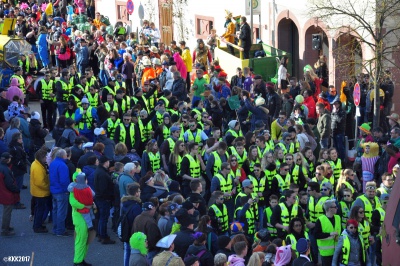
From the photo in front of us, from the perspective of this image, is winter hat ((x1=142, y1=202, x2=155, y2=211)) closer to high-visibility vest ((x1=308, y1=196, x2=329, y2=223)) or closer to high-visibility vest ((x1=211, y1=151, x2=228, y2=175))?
high-visibility vest ((x1=308, y1=196, x2=329, y2=223))

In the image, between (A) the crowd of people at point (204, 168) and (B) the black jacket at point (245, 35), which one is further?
(B) the black jacket at point (245, 35)

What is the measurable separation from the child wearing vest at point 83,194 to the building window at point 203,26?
20.3 metres

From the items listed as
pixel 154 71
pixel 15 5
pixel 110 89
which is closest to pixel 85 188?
pixel 110 89

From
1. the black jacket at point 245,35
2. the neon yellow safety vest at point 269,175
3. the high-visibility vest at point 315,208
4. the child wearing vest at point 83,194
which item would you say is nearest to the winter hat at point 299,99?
the neon yellow safety vest at point 269,175

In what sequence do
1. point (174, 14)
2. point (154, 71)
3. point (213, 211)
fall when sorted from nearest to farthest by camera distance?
point (213, 211) → point (154, 71) → point (174, 14)

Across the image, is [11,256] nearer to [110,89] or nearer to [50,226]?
[50,226]

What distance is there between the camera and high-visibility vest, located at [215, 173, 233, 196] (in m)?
18.1

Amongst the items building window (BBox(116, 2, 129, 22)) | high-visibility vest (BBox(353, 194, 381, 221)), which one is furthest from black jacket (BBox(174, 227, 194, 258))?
building window (BBox(116, 2, 129, 22))

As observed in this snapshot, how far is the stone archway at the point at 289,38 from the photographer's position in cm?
3297

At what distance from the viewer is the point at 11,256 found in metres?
17.8

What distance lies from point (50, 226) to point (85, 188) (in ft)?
8.60

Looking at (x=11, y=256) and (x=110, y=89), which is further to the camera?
(x=110, y=89)

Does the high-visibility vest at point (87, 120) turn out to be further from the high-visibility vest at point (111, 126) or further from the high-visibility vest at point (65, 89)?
the high-visibility vest at point (65, 89)

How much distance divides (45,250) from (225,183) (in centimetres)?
345
